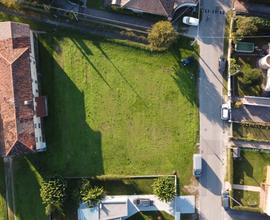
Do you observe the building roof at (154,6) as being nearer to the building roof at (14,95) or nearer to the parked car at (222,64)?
the parked car at (222,64)

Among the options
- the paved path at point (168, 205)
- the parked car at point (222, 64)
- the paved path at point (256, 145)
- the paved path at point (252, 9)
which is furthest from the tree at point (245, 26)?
the paved path at point (168, 205)

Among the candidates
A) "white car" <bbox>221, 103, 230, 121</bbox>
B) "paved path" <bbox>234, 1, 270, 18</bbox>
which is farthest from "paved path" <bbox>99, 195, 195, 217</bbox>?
"paved path" <bbox>234, 1, 270, 18</bbox>

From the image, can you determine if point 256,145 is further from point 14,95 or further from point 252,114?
point 14,95

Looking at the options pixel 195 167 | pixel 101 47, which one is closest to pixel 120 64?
pixel 101 47

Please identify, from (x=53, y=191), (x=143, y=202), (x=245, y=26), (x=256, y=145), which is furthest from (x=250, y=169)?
(x=53, y=191)

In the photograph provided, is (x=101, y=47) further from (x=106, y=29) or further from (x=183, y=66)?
(x=183, y=66)
